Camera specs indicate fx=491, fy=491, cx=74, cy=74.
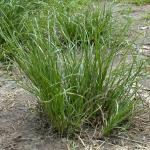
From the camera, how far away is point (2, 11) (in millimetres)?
4035

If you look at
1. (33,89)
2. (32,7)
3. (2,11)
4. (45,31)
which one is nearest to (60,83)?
(33,89)

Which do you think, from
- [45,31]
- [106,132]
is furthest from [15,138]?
[45,31]

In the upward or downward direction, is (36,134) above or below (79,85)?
below

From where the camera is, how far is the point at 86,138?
9.10 feet

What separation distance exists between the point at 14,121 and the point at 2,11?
1.31 meters

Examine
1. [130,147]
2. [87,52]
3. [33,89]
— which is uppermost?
[87,52]

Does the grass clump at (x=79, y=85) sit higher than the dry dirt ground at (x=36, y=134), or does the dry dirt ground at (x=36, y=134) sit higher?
the grass clump at (x=79, y=85)

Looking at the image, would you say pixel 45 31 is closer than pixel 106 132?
No

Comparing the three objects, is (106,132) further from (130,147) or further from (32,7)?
(32,7)

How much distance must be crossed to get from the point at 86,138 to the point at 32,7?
6.50 ft

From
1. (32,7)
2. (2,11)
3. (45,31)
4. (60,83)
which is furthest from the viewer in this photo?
(32,7)

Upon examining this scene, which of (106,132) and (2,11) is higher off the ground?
(2,11)

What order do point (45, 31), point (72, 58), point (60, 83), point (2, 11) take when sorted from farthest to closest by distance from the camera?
point (2, 11), point (45, 31), point (72, 58), point (60, 83)

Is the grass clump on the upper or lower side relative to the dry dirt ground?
upper
